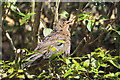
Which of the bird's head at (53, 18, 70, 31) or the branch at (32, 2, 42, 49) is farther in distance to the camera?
the bird's head at (53, 18, 70, 31)

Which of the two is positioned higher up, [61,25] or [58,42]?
[61,25]

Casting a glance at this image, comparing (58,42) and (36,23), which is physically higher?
Answer: (36,23)

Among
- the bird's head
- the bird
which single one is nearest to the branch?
the bird

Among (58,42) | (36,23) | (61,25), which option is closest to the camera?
(58,42)

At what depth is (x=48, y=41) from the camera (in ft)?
9.67

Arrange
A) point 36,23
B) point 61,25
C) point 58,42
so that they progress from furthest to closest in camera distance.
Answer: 1. point 61,25
2. point 36,23
3. point 58,42

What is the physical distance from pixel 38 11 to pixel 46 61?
756mm

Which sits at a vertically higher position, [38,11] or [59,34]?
[38,11]

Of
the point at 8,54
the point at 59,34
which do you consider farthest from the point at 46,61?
the point at 8,54

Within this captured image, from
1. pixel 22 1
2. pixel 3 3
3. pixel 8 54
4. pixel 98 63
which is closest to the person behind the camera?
pixel 98 63

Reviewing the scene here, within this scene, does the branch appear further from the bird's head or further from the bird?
the bird's head

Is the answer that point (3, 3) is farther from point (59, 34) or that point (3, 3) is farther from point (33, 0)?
point (59, 34)

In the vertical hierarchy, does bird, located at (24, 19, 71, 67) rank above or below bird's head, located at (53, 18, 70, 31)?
below

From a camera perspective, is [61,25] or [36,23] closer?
[36,23]
